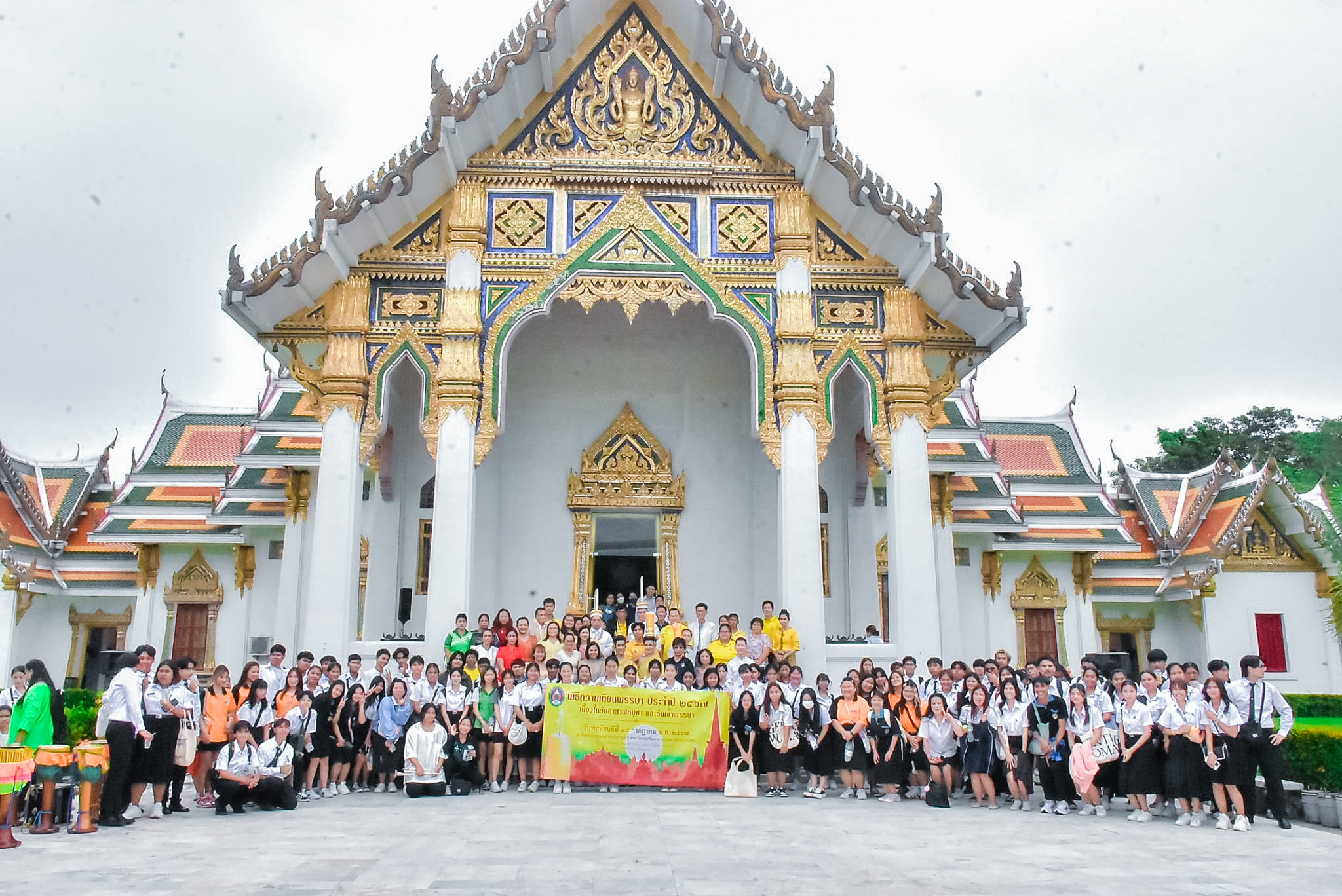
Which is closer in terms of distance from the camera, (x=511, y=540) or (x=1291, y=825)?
(x=1291, y=825)

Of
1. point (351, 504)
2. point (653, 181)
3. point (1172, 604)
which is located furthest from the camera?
point (1172, 604)

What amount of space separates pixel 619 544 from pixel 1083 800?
7807mm

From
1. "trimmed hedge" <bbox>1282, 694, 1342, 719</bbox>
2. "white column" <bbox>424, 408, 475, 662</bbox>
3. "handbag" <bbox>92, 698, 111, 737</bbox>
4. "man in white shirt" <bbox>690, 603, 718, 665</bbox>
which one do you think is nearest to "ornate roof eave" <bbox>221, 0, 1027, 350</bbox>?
"white column" <bbox>424, 408, 475, 662</bbox>

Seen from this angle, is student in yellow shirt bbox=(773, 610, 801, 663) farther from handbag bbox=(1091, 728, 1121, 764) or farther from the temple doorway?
the temple doorway

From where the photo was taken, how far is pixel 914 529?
12180 mm

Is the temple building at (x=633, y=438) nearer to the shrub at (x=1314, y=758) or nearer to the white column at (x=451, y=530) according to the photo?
the white column at (x=451, y=530)

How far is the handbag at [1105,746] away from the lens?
8312 millimetres

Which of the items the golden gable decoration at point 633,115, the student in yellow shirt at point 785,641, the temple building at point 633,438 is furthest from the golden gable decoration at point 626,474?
the student in yellow shirt at point 785,641

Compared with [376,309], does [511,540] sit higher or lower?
lower

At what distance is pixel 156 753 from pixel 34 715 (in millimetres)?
1071

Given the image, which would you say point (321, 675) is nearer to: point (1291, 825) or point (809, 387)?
point (809, 387)

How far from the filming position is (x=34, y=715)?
6.96 m

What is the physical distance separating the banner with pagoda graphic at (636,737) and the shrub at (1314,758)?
4.81 meters

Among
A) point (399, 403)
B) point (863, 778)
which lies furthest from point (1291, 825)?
point (399, 403)
